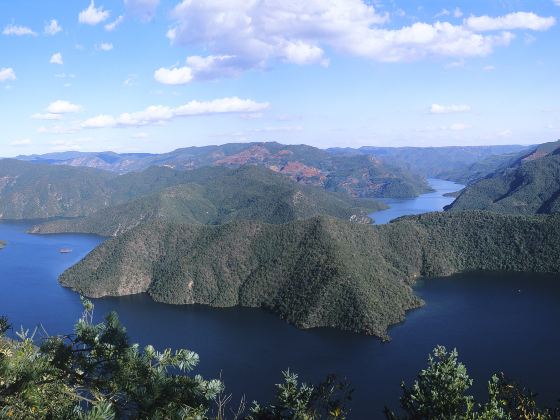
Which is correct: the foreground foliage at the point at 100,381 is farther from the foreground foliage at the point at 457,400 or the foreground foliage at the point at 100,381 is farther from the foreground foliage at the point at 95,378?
the foreground foliage at the point at 457,400

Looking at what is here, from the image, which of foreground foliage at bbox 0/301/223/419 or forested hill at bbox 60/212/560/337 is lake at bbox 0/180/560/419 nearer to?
forested hill at bbox 60/212/560/337

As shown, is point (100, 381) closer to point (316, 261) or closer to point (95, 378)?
point (95, 378)

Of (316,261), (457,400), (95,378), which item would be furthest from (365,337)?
(95,378)

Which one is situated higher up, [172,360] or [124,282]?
[172,360]

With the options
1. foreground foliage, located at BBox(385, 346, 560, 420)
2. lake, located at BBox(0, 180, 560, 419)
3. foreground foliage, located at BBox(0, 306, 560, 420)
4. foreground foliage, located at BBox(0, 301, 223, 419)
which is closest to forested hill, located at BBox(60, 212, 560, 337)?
lake, located at BBox(0, 180, 560, 419)

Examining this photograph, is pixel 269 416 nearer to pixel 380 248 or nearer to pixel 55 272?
pixel 380 248

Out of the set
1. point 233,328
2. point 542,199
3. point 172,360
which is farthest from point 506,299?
point 542,199
